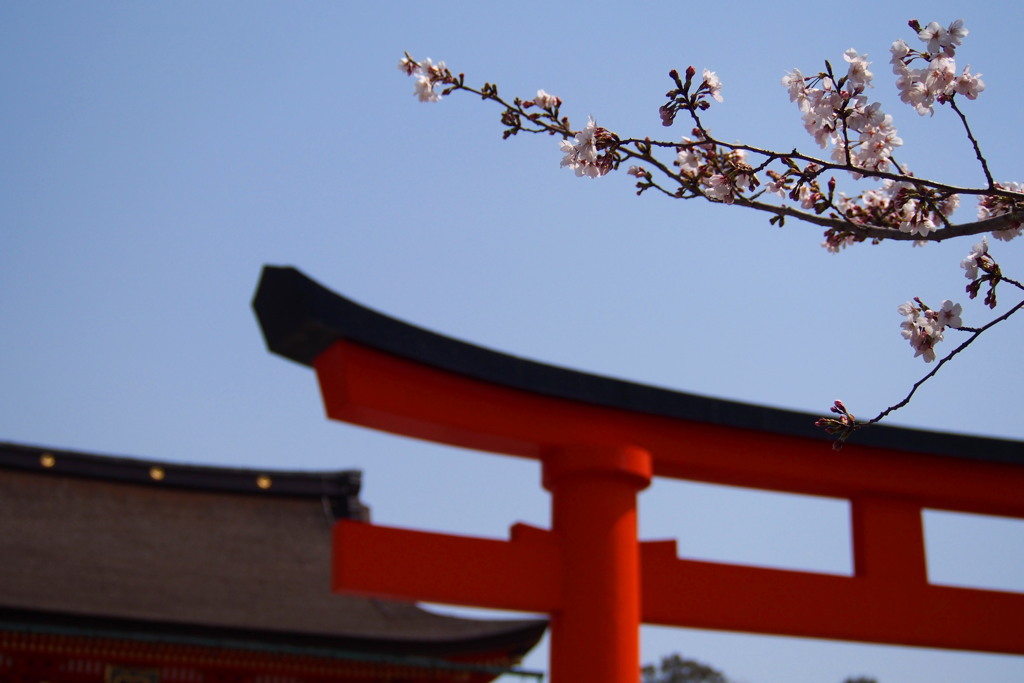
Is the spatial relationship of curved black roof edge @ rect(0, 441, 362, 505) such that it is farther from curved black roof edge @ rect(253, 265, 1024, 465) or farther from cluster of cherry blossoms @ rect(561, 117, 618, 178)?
cluster of cherry blossoms @ rect(561, 117, 618, 178)

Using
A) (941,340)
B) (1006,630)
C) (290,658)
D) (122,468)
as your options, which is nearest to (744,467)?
(1006,630)

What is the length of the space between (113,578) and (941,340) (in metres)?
9.47

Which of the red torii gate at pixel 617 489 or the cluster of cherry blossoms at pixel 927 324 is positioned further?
the red torii gate at pixel 617 489

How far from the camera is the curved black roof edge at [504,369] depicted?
695cm

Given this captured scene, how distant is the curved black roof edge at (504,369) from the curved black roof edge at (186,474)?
20.0ft

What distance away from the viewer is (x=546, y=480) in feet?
26.8

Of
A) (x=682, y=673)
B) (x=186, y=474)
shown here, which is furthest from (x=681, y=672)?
(x=186, y=474)

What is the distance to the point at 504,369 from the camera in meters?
7.81

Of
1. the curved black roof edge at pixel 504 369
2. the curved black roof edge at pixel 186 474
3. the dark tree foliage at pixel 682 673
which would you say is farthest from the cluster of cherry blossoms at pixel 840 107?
the dark tree foliage at pixel 682 673

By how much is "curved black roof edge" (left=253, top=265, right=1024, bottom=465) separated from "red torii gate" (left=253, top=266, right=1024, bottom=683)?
1cm

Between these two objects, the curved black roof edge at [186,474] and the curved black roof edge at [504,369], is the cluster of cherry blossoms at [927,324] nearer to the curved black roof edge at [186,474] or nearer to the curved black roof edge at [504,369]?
the curved black roof edge at [504,369]

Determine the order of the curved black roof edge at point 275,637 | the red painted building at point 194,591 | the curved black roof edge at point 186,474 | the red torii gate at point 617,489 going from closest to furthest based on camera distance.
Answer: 1. the red torii gate at point 617,489
2. the curved black roof edge at point 275,637
3. the red painted building at point 194,591
4. the curved black roof edge at point 186,474

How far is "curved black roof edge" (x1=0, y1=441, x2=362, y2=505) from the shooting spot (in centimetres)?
1280

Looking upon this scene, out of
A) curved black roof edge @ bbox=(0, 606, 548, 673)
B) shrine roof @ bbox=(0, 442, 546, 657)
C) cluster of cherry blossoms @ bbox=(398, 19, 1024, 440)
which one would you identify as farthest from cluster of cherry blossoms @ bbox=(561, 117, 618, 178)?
shrine roof @ bbox=(0, 442, 546, 657)
